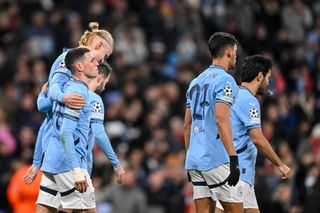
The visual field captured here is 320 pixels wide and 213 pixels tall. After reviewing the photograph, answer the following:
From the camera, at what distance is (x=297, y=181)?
18906mm

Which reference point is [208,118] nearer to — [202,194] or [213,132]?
[213,132]

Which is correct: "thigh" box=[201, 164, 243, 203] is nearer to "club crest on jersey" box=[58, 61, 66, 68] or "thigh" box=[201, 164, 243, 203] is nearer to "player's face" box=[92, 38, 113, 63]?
"player's face" box=[92, 38, 113, 63]

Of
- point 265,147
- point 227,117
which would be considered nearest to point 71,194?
point 227,117

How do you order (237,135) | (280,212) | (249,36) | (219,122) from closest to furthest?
(219,122) < (237,135) < (280,212) < (249,36)

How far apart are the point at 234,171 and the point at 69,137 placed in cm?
170

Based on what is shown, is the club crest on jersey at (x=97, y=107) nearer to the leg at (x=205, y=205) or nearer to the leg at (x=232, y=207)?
the leg at (x=205, y=205)

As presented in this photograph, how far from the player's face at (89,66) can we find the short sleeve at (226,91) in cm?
127

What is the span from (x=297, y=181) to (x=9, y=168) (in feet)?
15.7

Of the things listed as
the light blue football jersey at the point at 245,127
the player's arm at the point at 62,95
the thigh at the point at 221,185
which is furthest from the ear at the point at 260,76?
the player's arm at the point at 62,95

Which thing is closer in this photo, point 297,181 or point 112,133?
point 297,181

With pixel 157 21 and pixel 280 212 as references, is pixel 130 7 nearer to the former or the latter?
pixel 157 21

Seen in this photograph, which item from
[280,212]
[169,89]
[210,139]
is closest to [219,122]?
[210,139]

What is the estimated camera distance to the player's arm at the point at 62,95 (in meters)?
11.2

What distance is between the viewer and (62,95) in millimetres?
11289
